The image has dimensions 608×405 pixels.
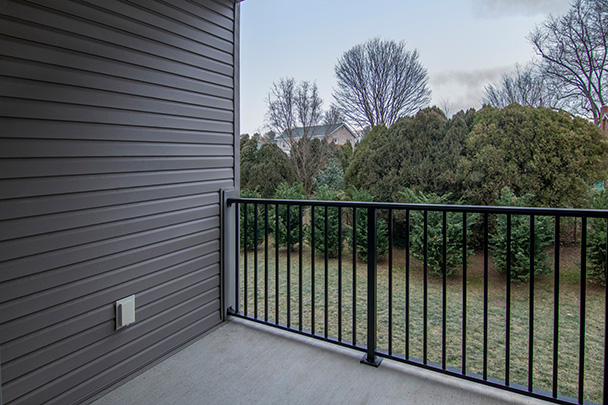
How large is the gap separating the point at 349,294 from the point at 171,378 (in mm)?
2162

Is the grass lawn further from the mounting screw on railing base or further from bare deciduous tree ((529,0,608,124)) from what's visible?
bare deciduous tree ((529,0,608,124))

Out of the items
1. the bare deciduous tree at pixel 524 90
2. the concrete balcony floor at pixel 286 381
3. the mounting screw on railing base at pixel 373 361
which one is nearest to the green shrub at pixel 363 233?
the concrete balcony floor at pixel 286 381

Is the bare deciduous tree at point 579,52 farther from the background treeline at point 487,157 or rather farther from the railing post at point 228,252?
the railing post at point 228,252

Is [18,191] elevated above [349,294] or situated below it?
above

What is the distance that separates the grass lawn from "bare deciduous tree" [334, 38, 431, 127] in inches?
206

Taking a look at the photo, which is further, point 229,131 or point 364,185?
point 364,185

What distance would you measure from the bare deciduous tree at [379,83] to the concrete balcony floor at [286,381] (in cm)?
738

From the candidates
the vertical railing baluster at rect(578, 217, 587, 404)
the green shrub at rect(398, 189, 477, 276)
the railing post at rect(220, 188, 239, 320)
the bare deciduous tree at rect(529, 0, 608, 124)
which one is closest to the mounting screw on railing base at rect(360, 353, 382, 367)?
the vertical railing baluster at rect(578, 217, 587, 404)

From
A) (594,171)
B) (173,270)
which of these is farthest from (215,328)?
(594,171)

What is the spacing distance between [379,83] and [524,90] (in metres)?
3.34

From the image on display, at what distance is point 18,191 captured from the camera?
136cm

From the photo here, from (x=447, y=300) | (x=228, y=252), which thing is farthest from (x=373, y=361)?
(x=447, y=300)

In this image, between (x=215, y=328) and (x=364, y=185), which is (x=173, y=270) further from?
(x=364, y=185)

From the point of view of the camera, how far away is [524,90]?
8164 millimetres
